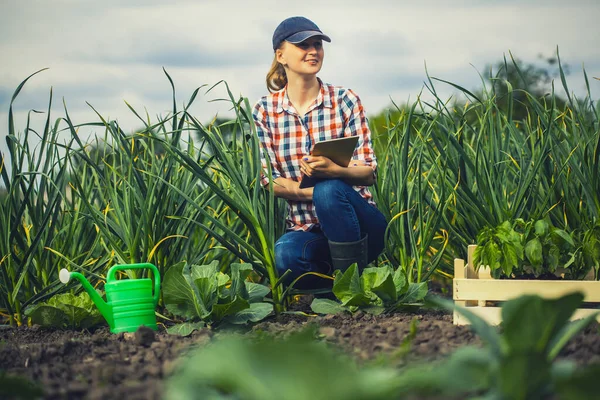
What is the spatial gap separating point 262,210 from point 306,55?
711 mm

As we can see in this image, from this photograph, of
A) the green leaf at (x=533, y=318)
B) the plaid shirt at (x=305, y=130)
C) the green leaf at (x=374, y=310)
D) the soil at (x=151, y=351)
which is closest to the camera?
the green leaf at (x=533, y=318)

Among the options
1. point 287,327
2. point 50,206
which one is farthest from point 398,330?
point 50,206

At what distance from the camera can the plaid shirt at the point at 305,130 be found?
2930mm

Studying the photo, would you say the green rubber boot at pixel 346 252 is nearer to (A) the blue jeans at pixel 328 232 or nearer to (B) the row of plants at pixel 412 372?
(A) the blue jeans at pixel 328 232

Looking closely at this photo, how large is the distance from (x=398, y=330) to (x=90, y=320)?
1.29m

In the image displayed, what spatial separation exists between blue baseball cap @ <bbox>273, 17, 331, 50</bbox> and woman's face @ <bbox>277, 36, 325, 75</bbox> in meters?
0.03

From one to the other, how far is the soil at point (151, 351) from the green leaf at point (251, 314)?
5 cm

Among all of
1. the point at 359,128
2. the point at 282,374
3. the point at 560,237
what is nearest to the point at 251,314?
the point at 359,128

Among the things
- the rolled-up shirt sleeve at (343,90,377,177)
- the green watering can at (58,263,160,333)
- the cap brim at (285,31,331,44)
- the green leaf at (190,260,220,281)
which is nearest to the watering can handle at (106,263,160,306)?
the green watering can at (58,263,160,333)

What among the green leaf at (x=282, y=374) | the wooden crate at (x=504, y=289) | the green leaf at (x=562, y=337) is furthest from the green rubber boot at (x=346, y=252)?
the green leaf at (x=282, y=374)

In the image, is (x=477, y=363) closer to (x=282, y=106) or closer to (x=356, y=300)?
(x=356, y=300)

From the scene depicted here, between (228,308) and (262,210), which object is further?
(262,210)

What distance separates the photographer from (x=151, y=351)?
70.9 inches

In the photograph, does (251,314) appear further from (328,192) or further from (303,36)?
(303,36)
